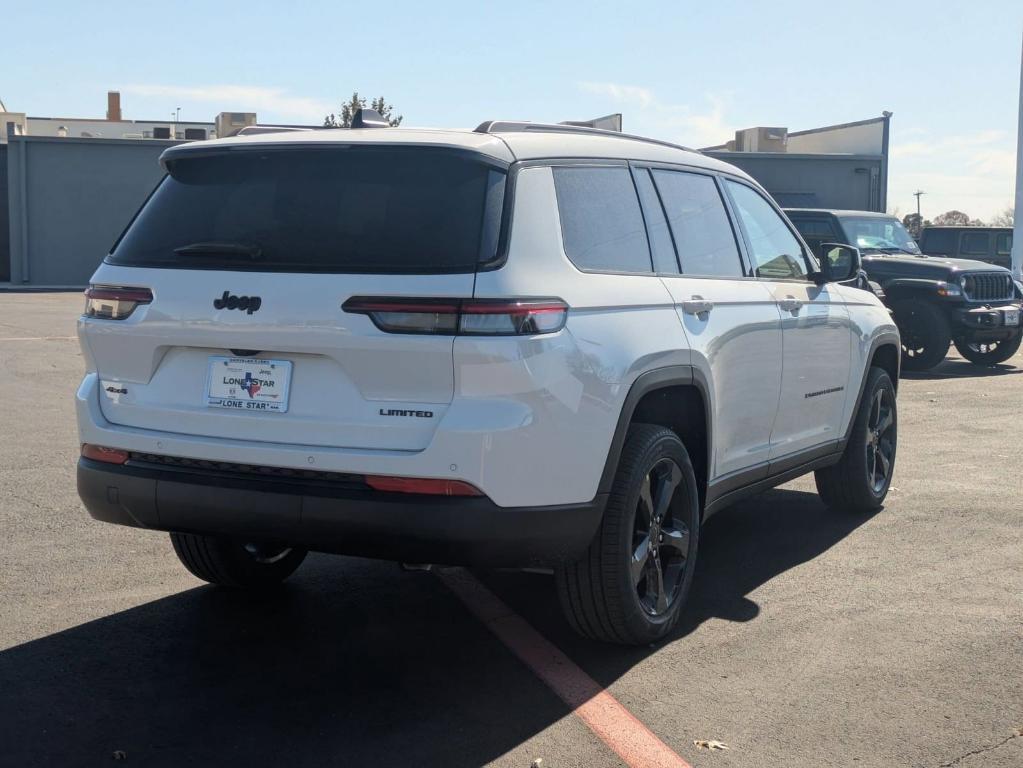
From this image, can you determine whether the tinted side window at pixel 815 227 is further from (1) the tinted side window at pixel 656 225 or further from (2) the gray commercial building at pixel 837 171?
(2) the gray commercial building at pixel 837 171

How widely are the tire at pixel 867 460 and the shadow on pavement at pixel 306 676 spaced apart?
1.39 meters

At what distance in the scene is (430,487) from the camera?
4.06m

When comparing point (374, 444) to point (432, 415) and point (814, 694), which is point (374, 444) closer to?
point (432, 415)

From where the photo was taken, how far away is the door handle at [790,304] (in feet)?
19.8

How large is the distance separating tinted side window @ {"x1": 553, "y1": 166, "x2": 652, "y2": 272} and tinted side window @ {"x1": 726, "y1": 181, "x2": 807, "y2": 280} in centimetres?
114

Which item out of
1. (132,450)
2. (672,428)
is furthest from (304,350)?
(672,428)

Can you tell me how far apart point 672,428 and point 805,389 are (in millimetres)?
1344

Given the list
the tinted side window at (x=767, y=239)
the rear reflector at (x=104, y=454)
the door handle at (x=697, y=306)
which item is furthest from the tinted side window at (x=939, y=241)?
the rear reflector at (x=104, y=454)

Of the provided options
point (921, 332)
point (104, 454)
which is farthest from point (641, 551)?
point (921, 332)

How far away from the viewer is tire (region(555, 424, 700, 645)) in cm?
457

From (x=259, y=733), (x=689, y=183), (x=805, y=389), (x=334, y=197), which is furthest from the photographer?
(x=805, y=389)

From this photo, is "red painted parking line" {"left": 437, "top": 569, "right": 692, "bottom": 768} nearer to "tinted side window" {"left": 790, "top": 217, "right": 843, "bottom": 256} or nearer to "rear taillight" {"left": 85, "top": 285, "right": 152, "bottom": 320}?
"rear taillight" {"left": 85, "top": 285, "right": 152, "bottom": 320}

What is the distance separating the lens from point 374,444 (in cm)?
410

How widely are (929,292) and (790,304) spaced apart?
10.2 metres
